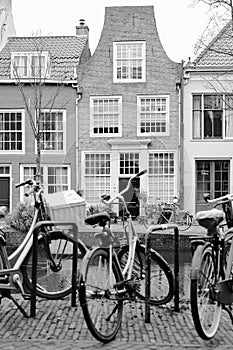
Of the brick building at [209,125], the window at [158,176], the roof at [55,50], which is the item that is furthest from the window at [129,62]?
the window at [158,176]

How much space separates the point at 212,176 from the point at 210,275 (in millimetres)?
22539

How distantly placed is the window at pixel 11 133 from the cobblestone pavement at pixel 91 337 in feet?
72.2

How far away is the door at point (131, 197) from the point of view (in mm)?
6409

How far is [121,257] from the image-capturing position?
20.2 feet

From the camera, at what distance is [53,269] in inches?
254

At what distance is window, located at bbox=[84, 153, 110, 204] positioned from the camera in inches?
272

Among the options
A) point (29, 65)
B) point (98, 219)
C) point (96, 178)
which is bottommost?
point (98, 219)

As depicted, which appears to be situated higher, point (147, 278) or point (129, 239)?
point (129, 239)

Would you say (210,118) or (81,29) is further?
(81,29)

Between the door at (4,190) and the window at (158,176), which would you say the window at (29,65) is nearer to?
the door at (4,190)

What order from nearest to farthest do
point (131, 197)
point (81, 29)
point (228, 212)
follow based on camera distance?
point (228, 212)
point (131, 197)
point (81, 29)

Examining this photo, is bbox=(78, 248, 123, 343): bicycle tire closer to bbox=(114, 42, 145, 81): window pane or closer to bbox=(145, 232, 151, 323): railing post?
bbox=(145, 232, 151, 323): railing post

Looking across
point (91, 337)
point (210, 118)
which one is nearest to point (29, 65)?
point (210, 118)

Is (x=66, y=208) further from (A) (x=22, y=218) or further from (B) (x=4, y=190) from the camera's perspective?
(B) (x=4, y=190)
